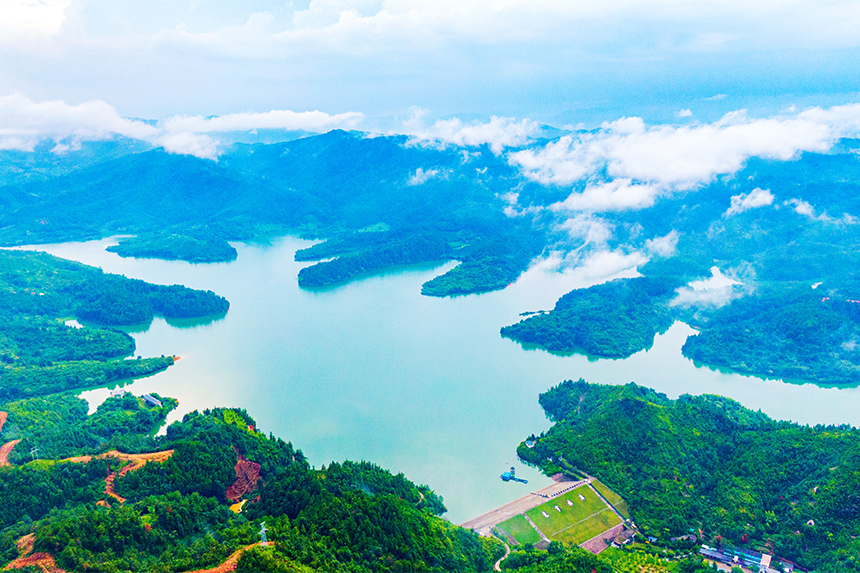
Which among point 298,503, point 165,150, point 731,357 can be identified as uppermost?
point 165,150

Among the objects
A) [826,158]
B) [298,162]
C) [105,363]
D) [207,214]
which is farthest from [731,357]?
[298,162]

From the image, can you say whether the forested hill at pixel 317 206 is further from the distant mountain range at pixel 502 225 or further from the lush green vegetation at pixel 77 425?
the lush green vegetation at pixel 77 425

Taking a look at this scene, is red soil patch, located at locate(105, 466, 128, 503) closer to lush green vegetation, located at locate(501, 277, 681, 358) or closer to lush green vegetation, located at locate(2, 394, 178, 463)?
lush green vegetation, located at locate(2, 394, 178, 463)

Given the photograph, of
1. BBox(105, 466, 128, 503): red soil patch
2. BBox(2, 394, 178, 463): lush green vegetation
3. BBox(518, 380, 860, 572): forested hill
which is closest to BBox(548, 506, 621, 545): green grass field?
BBox(518, 380, 860, 572): forested hill

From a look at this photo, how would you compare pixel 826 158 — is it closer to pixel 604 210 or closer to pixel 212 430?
pixel 604 210

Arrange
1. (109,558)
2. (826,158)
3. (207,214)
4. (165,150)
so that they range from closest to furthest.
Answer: (109,558) < (826,158) < (207,214) < (165,150)

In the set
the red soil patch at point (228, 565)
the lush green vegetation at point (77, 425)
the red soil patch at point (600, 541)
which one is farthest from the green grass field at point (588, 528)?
the lush green vegetation at point (77, 425)
